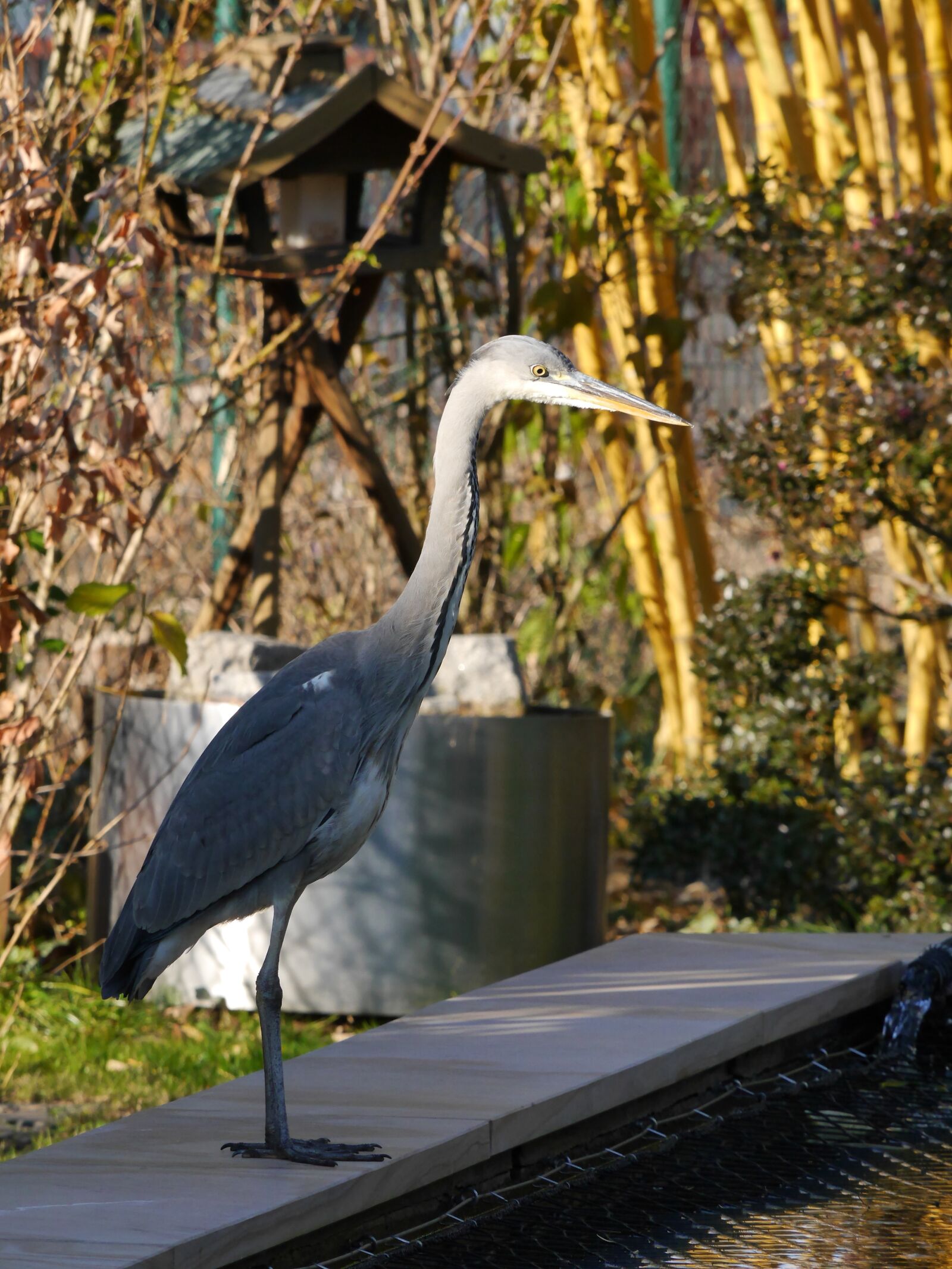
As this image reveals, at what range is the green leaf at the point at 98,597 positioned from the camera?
143 inches

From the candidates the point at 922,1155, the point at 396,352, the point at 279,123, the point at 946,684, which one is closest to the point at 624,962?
the point at 922,1155

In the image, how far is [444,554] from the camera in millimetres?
2838

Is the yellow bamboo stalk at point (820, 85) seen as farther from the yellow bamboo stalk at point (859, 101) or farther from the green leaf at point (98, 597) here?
Answer: the green leaf at point (98, 597)

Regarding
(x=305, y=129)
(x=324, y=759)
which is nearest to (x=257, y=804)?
(x=324, y=759)

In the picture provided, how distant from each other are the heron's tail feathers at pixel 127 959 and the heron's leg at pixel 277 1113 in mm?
216

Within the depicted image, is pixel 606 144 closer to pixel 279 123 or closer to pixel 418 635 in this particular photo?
pixel 279 123

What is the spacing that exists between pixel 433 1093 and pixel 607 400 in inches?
49.6

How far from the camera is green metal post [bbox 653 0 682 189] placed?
24.3 ft

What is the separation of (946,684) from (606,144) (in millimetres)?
2519

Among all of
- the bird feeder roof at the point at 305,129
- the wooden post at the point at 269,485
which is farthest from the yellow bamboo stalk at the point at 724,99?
the wooden post at the point at 269,485

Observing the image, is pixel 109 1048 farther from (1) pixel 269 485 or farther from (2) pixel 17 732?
(1) pixel 269 485

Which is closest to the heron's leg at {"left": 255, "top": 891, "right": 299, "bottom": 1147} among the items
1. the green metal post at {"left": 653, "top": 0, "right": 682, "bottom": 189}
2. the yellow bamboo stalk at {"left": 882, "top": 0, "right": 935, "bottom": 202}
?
the yellow bamboo stalk at {"left": 882, "top": 0, "right": 935, "bottom": 202}

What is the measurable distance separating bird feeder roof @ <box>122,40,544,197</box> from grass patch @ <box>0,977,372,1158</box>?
2.35m

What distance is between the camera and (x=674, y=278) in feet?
21.8
